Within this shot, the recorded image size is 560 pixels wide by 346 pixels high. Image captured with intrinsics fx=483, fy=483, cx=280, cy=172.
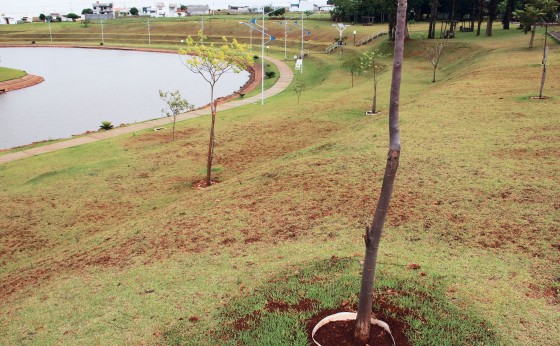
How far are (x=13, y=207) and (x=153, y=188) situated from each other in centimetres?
488

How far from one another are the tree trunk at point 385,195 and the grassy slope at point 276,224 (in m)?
1.34

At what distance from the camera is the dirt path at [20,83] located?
194 ft

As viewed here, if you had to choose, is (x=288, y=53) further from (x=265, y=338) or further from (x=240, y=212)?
(x=265, y=338)

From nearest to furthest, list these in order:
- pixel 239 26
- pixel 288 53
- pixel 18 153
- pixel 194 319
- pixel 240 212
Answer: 1. pixel 194 319
2. pixel 240 212
3. pixel 18 153
4. pixel 288 53
5. pixel 239 26

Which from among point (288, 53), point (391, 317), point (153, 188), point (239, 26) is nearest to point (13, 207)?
point (153, 188)

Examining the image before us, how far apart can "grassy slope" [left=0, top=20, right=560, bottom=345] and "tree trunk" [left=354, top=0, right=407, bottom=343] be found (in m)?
1.34

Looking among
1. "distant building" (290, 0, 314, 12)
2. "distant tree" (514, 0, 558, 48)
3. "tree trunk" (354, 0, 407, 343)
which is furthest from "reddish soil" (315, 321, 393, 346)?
"distant building" (290, 0, 314, 12)

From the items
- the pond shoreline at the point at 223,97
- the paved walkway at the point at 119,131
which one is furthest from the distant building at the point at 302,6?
the paved walkway at the point at 119,131

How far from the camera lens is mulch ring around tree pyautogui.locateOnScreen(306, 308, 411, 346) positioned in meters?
6.70

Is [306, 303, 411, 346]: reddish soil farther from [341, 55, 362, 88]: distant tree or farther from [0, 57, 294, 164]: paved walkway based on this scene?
[341, 55, 362, 88]: distant tree

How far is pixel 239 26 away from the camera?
111 meters

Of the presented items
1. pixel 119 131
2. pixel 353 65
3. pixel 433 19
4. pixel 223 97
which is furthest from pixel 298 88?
pixel 433 19

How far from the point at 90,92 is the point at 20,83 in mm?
15661

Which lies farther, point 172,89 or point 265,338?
point 172,89
